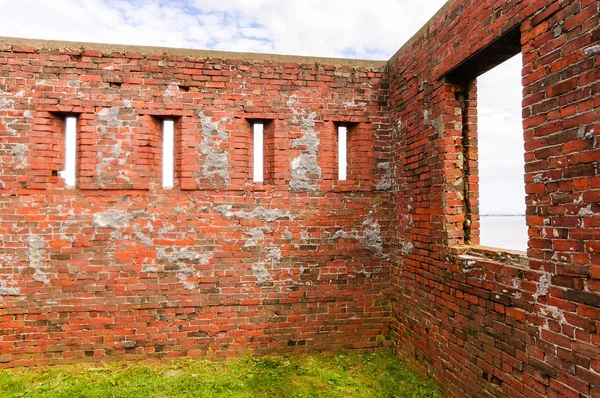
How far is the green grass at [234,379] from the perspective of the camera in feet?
12.0

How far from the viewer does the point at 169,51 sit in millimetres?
4445

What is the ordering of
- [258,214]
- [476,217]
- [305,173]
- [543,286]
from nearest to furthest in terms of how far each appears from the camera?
[543,286]
[476,217]
[258,214]
[305,173]

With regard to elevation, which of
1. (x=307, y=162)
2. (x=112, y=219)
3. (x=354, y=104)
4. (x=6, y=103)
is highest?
(x=354, y=104)

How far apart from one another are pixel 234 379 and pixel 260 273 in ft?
4.05

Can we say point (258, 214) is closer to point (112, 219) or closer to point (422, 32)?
point (112, 219)

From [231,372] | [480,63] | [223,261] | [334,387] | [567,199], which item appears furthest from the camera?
[223,261]

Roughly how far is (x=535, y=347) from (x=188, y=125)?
165 inches

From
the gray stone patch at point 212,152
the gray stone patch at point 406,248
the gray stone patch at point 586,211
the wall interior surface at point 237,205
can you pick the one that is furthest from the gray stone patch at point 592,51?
the gray stone patch at point 212,152

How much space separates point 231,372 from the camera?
4117 millimetres

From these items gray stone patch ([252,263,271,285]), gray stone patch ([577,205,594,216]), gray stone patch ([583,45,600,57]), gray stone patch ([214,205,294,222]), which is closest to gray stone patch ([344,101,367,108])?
gray stone patch ([214,205,294,222])

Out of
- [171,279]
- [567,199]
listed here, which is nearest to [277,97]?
[171,279]

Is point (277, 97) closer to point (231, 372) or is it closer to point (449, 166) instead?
point (449, 166)

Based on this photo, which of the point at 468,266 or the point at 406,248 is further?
the point at 406,248

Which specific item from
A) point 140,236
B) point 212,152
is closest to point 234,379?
point 140,236
